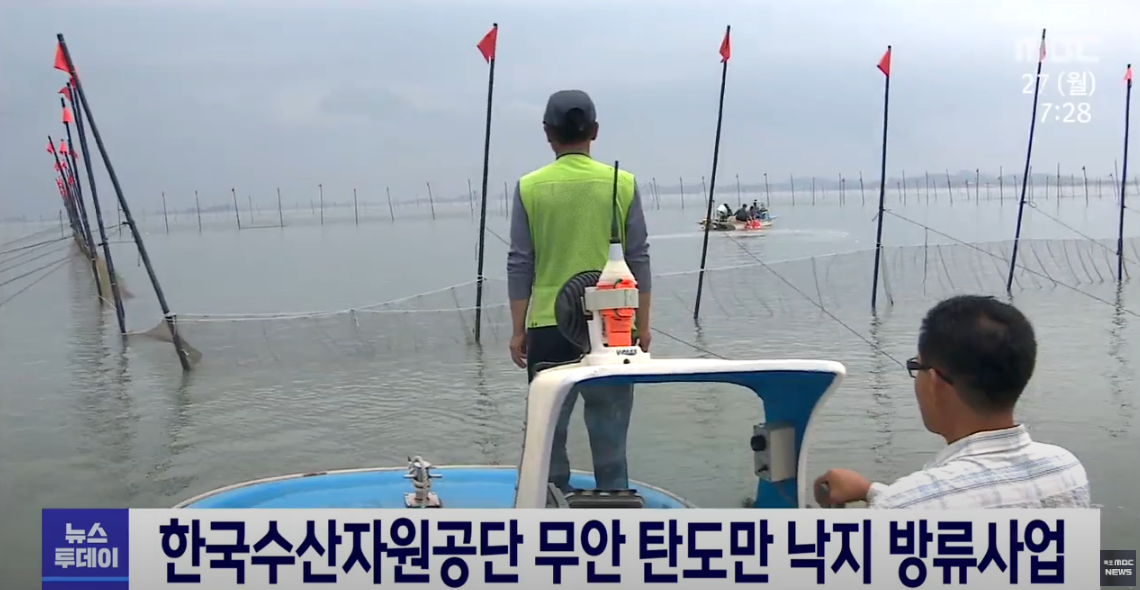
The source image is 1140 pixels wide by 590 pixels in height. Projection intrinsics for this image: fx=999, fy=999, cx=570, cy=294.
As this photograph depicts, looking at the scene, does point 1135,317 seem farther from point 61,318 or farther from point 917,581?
point 61,318

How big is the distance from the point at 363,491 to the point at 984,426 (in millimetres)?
2107

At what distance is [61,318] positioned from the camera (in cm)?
1412

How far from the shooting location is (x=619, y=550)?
1808 mm

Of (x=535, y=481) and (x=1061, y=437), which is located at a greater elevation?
(x=535, y=481)

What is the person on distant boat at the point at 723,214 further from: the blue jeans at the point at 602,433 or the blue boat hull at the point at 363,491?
the blue jeans at the point at 602,433

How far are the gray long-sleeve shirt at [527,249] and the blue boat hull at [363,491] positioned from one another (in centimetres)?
65

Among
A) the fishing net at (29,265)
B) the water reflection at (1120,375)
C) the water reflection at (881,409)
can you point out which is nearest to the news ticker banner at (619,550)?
the water reflection at (881,409)

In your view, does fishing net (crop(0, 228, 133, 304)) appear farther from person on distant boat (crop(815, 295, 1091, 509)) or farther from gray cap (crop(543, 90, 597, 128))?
person on distant boat (crop(815, 295, 1091, 509))

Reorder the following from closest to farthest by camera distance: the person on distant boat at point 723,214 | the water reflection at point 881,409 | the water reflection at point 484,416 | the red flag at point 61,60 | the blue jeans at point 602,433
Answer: the blue jeans at point 602,433, the water reflection at point 881,409, the water reflection at point 484,416, the red flag at point 61,60, the person on distant boat at point 723,214

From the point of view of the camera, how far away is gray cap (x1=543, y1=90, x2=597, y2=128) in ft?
8.76

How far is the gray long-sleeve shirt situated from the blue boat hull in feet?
2.14

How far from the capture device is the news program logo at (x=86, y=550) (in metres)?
2.11

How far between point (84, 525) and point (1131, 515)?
3.93m

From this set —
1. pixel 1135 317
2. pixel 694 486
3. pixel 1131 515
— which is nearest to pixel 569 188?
pixel 694 486
